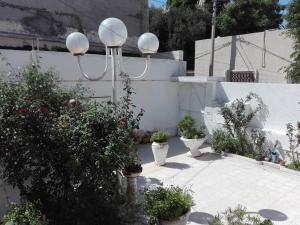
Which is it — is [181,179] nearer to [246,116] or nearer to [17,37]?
[246,116]

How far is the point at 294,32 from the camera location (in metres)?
12.1

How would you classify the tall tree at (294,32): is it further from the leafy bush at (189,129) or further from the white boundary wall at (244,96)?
the leafy bush at (189,129)

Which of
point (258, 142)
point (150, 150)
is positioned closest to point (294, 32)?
point (258, 142)

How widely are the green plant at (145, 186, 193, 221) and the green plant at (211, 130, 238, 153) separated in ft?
16.7

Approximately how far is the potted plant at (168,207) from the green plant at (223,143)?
5131 mm

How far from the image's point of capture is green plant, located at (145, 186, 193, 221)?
4863 mm

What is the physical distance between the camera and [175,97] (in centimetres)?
1284

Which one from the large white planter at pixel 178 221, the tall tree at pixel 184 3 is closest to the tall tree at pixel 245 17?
the tall tree at pixel 184 3

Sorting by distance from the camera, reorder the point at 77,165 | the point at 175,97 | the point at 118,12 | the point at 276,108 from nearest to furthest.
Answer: the point at 77,165 < the point at 276,108 < the point at 175,97 < the point at 118,12

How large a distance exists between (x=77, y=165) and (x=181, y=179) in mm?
4149

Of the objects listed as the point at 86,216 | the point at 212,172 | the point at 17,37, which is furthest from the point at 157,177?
the point at 17,37

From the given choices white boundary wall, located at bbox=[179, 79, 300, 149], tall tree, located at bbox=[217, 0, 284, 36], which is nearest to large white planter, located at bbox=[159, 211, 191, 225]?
white boundary wall, located at bbox=[179, 79, 300, 149]

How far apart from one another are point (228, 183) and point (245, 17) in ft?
56.7

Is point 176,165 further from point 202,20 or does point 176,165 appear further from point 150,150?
point 202,20
